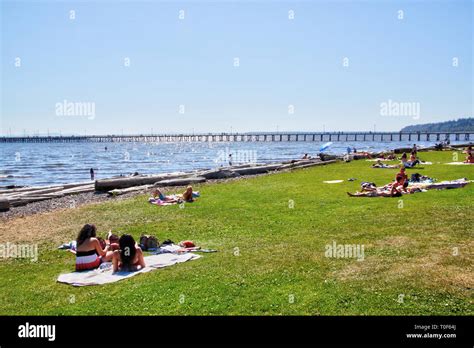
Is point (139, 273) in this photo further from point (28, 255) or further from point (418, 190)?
point (418, 190)

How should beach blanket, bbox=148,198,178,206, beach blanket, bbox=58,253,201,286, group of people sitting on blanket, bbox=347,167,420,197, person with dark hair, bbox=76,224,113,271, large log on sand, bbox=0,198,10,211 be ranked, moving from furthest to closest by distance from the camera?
1. large log on sand, bbox=0,198,10,211
2. beach blanket, bbox=148,198,178,206
3. group of people sitting on blanket, bbox=347,167,420,197
4. person with dark hair, bbox=76,224,113,271
5. beach blanket, bbox=58,253,201,286

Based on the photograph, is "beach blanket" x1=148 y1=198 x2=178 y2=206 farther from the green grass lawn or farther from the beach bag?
the beach bag

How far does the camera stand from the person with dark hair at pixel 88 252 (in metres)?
11.3

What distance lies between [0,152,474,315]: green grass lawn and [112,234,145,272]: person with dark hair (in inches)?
23.5

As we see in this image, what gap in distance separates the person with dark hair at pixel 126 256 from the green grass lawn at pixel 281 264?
596 mm

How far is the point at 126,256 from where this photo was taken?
432 inches

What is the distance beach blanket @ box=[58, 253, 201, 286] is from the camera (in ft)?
34.0

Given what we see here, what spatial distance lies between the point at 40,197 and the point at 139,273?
20790mm

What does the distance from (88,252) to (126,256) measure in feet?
3.73

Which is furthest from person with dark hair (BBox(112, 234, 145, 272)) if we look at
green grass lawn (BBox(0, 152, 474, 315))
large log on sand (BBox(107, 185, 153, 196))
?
large log on sand (BBox(107, 185, 153, 196))

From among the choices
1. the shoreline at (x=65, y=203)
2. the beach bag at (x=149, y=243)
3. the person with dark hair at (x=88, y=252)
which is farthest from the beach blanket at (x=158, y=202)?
the person with dark hair at (x=88, y=252)
